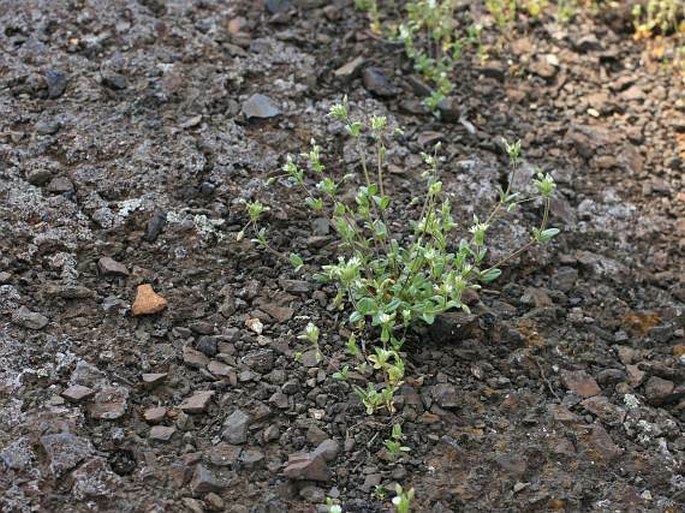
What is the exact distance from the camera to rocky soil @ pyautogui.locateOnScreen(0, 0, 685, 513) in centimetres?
284

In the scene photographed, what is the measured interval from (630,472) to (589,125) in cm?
161

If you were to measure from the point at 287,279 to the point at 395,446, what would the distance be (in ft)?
2.40

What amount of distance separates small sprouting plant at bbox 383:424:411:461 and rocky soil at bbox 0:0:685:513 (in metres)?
0.03

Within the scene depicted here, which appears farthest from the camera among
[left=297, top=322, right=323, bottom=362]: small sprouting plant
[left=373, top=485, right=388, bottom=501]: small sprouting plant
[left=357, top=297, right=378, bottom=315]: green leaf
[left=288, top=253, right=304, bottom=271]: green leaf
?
[left=288, top=253, right=304, bottom=271]: green leaf

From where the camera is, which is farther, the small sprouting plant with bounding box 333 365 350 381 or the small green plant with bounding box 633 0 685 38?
the small green plant with bounding box 633 0 685 38

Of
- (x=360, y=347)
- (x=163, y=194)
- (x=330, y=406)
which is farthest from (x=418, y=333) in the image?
(x=163, y=194)

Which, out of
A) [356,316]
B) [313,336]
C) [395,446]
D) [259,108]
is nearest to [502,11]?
[259,108]

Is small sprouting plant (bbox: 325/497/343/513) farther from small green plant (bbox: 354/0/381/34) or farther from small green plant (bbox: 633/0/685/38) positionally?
small green plant (bbox: 633/0/685/38)

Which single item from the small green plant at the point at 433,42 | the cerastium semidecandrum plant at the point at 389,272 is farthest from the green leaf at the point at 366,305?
the small green plant at the point at 433,42

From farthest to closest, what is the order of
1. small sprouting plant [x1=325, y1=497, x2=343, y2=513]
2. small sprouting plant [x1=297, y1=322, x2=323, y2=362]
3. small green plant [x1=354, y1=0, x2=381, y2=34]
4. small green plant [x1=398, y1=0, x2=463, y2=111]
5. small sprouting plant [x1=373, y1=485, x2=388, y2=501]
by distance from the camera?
small green plant [x1=354, y1=0, x2=381, y2=34] → small green plant [x1=398, y1=0, x2=463, y2=111] → small sprouting plant [x1=297, y1=322, x2=323, y2=362] → small sprouting plant [x1=373, y1=485, x2=388, y2=501] → small sprouting plant [x1=325, y1=497, x2=343, y2=513]

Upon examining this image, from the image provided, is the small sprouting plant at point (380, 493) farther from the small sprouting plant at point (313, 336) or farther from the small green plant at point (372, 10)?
the small green plant at point (372, 10)

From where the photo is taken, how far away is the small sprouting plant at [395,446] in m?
2.83

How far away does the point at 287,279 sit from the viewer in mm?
3320

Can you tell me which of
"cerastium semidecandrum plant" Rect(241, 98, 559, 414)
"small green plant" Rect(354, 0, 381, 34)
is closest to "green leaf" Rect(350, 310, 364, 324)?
"cerastium semidecandrum plant" Rect(241, 98, 559, 414)
